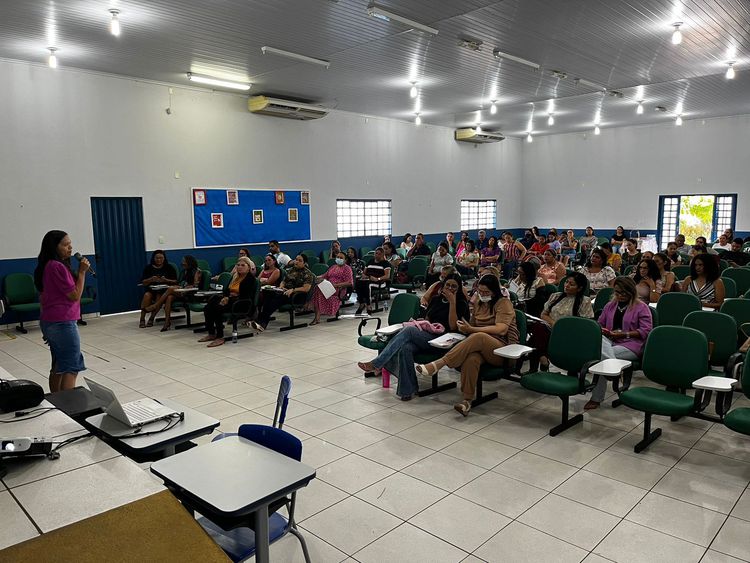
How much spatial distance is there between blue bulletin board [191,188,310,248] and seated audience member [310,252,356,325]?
2871mm

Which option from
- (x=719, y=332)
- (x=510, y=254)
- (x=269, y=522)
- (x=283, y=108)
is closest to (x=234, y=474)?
(x=269, y=522)

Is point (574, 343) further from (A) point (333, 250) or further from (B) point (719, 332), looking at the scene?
(A) point (333, 250)

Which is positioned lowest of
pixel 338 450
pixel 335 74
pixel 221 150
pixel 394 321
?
pixel 338 450

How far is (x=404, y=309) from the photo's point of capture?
588 cm

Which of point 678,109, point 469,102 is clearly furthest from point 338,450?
point 678,109

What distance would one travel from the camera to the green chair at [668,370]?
3758 mm

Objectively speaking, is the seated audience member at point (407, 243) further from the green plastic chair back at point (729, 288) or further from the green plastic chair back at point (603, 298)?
the green plastic chair back at point (729, 288)

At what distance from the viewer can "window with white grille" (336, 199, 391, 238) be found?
13.3m

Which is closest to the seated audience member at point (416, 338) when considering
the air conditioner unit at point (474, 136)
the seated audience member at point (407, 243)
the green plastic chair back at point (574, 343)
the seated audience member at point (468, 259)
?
the green plastic chair back at point (574, 343)

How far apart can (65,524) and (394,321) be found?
173 inches

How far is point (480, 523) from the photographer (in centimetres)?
306

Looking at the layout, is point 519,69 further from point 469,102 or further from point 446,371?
point 446,371

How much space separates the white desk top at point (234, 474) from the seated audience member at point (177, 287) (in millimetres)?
6569

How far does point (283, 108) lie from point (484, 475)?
29.4ft
